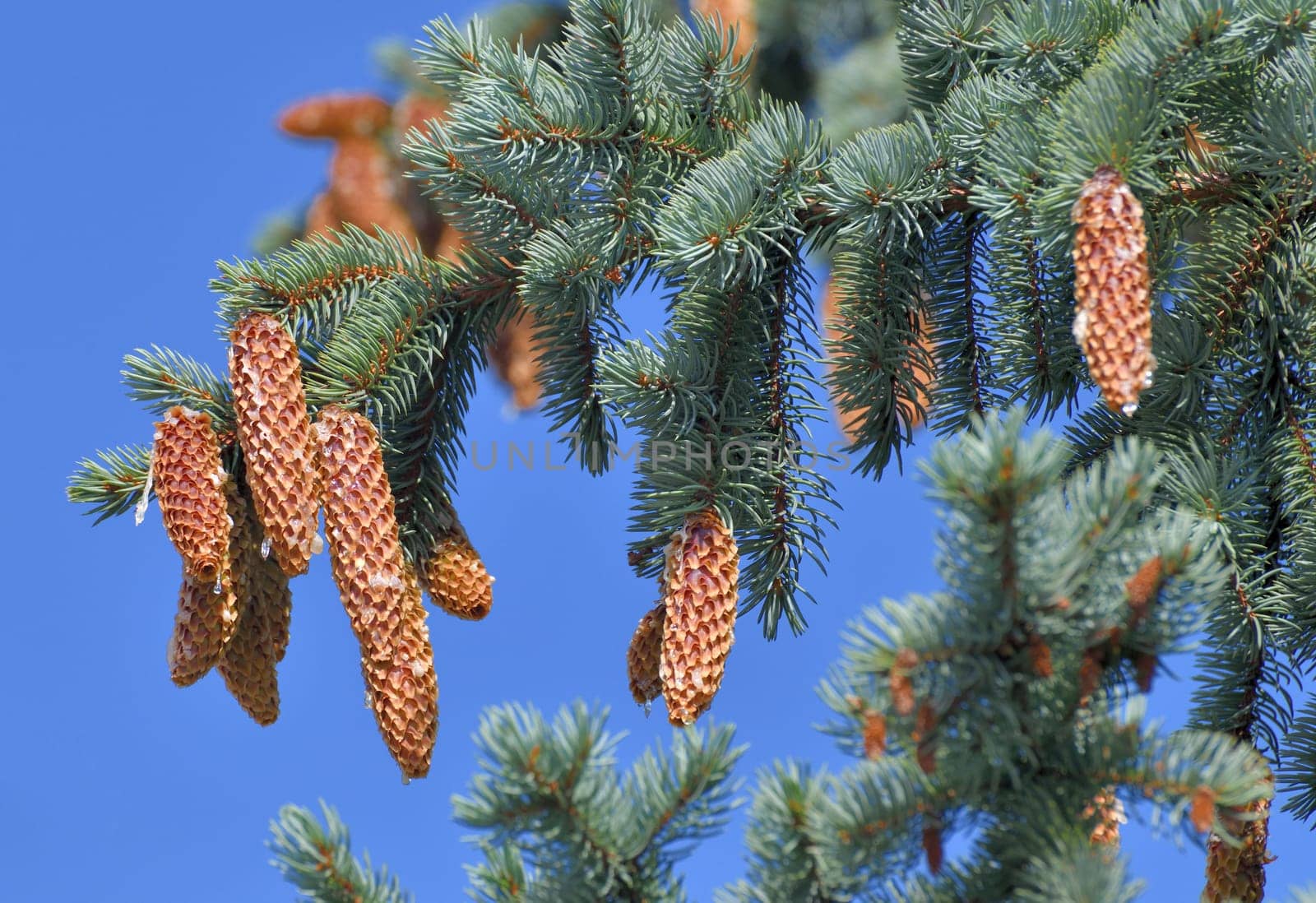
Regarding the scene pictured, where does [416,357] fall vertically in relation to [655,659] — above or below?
above

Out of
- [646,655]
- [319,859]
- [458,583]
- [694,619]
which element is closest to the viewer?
[319,859]

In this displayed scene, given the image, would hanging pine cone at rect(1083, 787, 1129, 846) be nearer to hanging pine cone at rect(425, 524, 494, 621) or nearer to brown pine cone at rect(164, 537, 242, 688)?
hanging pine cone at rect(425, 524, 494, 621)

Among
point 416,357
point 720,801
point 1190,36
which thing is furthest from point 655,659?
point 1190,36

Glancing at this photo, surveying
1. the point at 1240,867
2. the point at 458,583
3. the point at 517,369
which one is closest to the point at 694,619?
the point at 458,583

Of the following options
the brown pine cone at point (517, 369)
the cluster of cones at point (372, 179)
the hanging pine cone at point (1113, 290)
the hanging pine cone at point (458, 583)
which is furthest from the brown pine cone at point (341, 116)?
the hanging pine cone at point (1113, 290)

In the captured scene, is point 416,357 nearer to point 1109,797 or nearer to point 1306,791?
point 1109,797

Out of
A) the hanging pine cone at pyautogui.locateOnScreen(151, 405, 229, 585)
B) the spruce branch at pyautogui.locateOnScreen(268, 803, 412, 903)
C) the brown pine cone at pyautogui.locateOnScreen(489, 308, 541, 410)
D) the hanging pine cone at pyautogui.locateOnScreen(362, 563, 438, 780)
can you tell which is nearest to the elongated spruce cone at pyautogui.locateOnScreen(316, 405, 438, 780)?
the hanging pine cone at pyautogui.locateOnScreen(362, 563, 438, 780)

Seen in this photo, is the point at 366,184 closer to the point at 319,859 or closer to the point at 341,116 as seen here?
the point at 341,116

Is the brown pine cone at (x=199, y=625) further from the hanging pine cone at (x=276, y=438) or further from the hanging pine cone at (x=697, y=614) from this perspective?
the hanging pine cone at (x=697, y=614)
